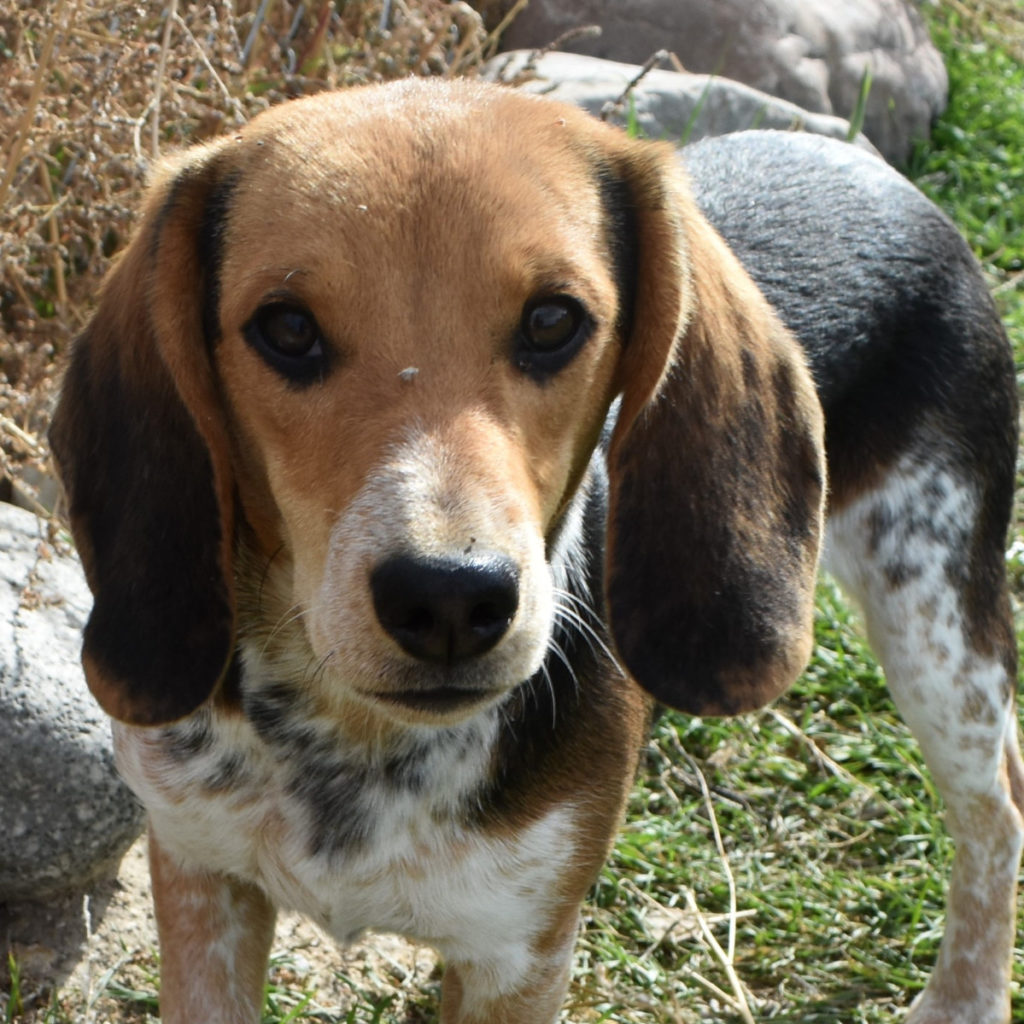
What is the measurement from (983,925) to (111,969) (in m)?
2.12

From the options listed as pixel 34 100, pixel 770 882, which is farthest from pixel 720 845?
pixel 34 100

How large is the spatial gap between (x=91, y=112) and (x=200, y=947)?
96.0 inches

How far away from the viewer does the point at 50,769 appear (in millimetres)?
3674

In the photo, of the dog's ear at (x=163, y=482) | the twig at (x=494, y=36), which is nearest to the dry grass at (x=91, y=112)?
the twig at (x=494, y=36)

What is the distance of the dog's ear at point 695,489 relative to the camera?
9.80ft

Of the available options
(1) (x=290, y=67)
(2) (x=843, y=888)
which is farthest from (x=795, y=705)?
(1) (x=290, y=67)

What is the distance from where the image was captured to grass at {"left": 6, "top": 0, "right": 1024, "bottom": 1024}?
406cm

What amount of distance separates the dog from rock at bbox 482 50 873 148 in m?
3.58

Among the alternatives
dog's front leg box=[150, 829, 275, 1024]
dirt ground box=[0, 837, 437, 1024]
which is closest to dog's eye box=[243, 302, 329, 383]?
dog's front leg box=[150, 829, 275, 1024]

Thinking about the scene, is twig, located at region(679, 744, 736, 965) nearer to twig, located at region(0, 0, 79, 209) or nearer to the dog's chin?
the dog's chin

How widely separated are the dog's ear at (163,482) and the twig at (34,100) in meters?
1.34

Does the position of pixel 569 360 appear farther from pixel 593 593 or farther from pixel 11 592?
pixel 11 592

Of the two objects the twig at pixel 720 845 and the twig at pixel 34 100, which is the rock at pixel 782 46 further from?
the twig at pixel 720 845

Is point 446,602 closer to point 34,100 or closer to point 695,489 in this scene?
point 695,489
